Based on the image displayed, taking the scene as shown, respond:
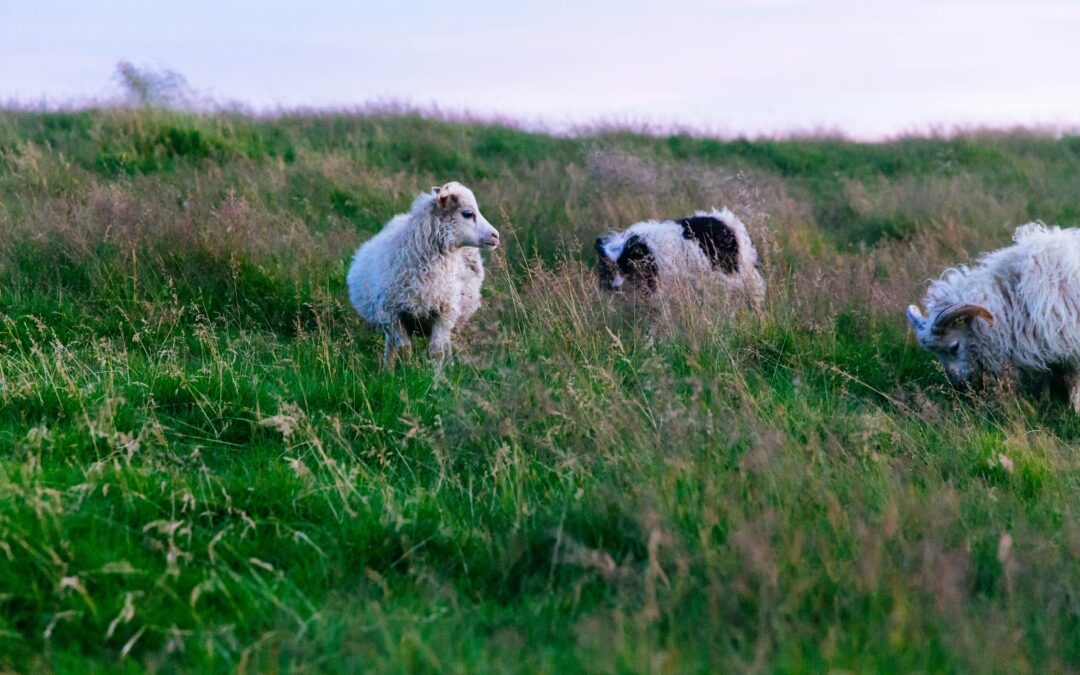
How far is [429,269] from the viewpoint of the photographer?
7.66 metres

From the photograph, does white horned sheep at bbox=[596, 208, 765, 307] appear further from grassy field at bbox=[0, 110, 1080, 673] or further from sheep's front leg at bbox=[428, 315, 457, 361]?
sheep's front leg at bbox=[428, 315, 457, 361]

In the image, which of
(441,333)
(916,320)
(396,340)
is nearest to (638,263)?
(441,333)

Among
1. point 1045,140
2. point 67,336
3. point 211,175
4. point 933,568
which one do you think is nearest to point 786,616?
point 933,568

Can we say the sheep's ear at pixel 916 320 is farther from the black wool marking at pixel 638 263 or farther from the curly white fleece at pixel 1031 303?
the black wool marking at pixel 638 263

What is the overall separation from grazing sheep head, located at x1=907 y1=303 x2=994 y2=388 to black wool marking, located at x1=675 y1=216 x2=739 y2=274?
2358 millimetres

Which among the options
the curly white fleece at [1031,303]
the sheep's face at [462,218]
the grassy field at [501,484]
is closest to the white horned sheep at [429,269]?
the sheep's face at [462,218]

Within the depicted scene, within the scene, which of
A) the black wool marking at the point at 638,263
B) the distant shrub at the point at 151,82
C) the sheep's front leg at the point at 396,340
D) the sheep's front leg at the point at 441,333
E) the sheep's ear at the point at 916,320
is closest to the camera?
the sheep's ear at the point at 916,320

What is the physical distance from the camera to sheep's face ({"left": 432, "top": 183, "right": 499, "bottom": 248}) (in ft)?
24.8

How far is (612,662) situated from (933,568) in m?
1.29

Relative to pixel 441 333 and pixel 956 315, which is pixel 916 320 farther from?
pixel 441 333

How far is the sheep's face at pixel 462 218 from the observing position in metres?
7.55

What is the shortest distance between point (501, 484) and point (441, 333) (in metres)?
3.40

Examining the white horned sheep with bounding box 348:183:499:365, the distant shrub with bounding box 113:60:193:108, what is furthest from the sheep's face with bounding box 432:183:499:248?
the distant shrub with bounding box 113:60:193:108

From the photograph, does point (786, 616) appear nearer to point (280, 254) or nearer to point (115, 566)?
point (115, 566)
